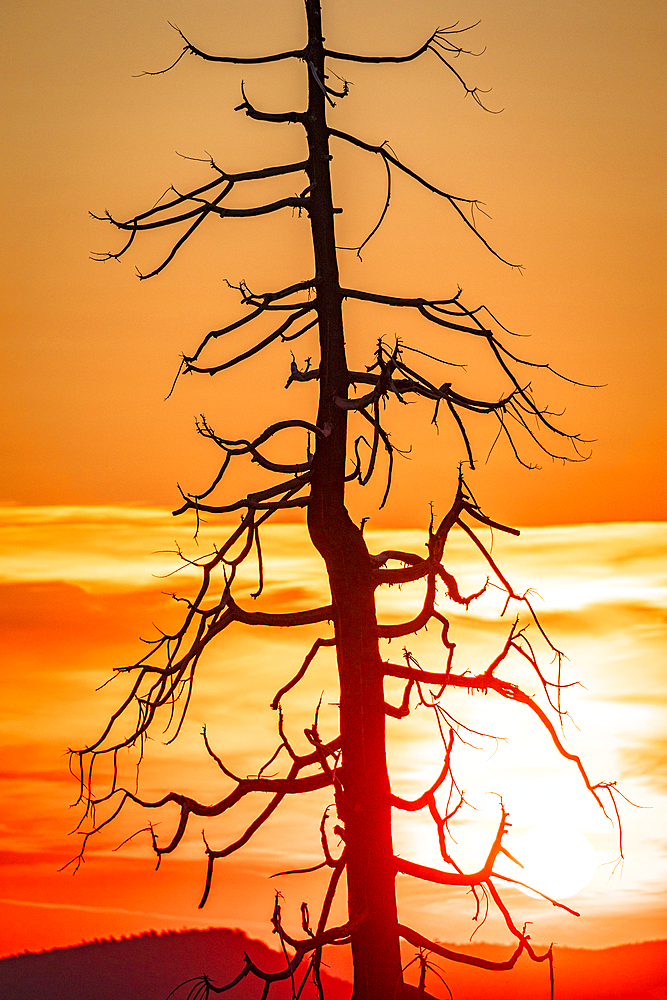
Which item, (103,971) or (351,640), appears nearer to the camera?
(351,640)

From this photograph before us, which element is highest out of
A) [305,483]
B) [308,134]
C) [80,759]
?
[308,134]

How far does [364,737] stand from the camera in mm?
7090

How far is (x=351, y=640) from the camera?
23.5ft

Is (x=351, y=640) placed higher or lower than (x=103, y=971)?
higher

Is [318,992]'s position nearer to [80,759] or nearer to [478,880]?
[478,880]

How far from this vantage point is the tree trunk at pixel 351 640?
698cm

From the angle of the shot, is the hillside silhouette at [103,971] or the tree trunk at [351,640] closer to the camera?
the tree trunk at [351,640]

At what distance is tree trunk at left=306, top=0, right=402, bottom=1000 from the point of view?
6977 millimetres

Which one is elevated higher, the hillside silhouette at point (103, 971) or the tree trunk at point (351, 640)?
the tree trunk at point (351, 640)

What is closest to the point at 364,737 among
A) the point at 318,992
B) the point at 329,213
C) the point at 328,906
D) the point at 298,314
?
the point at 328,906

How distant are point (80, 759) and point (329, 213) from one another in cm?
402

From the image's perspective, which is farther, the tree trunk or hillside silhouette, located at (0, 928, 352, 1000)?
hillside silhouette, located at (0, 928, 352, 1000)

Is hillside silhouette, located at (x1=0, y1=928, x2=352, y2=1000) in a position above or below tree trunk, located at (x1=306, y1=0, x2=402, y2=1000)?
below

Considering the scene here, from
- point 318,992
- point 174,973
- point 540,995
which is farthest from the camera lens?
point 174,973
